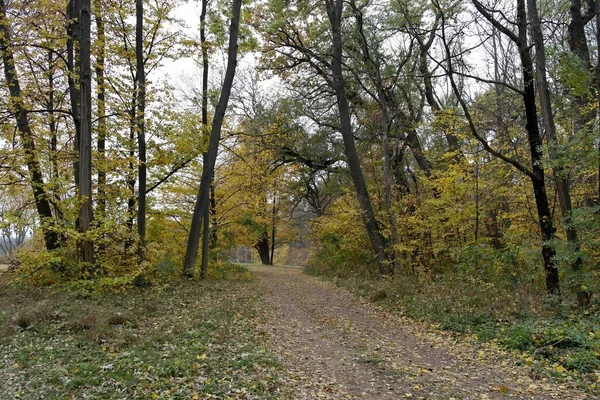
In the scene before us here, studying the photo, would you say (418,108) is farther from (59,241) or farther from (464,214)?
(59,241)

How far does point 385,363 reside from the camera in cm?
590

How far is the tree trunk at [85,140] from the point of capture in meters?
10.1

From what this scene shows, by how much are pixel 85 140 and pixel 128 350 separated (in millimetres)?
6342

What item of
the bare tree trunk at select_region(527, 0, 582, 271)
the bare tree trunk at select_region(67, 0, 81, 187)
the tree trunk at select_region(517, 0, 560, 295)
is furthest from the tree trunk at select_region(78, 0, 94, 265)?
the bare tree trunk at select_region(527, 0, 582, 271)

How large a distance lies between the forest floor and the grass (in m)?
0.02

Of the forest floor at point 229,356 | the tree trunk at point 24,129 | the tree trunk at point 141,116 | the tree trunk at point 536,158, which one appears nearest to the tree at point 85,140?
the tree trunk at point 24,129

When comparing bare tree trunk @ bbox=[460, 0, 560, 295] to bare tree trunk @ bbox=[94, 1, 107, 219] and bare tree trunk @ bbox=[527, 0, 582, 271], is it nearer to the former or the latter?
bare tree trunk @ bbox=[527, 0, 582, 271]

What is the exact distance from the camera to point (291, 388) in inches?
193

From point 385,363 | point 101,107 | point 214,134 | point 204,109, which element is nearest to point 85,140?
point 101,107

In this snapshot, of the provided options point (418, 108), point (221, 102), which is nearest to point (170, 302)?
point (221, 102)

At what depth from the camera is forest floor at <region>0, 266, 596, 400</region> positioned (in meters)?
4.66

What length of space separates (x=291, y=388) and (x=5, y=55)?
1126cm

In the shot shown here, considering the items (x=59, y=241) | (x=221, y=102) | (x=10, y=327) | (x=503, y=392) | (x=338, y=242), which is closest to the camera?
(x=503, y=392)

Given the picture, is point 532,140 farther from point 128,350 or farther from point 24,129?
point 24,129
